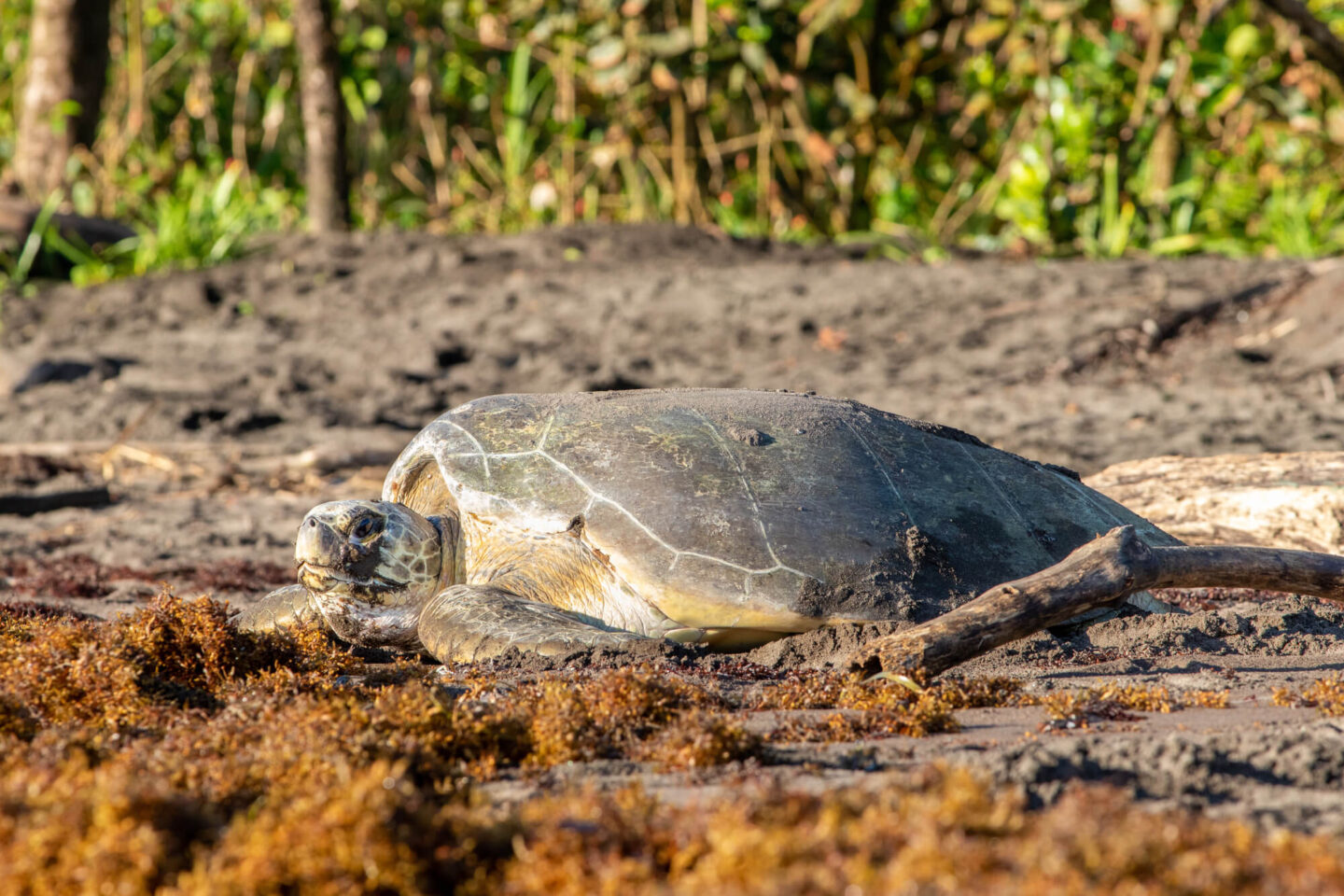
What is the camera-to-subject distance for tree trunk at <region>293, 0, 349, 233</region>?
9242 mm

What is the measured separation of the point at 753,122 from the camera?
10.7 metres

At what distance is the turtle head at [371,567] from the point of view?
325 cm

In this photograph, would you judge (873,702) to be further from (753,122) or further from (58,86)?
(58,86)

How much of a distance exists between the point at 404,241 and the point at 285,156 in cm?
360

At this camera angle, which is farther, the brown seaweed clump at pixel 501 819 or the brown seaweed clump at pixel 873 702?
the brown seaweed clump at pixel 873 702

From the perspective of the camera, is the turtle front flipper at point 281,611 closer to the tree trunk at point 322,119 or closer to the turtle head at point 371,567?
the turtle head at point 371,567

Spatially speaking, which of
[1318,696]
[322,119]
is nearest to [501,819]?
[1318,696]

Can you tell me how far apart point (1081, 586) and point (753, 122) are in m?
8.78

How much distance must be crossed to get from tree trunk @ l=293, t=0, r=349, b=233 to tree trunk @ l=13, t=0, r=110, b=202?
2052 mm

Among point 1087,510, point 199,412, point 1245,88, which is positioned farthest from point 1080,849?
point 1245,88

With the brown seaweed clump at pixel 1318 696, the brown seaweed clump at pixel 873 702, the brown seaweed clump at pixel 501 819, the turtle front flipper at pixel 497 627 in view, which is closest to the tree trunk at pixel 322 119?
the turtle front flipper at pixel 497 627

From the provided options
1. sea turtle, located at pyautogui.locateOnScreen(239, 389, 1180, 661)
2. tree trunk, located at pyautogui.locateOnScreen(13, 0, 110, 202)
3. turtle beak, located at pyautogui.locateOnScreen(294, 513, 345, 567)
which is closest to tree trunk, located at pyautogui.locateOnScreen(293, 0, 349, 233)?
tree trunk, located at pyautogui.locateOnScreen(13, 0, 110, 202)

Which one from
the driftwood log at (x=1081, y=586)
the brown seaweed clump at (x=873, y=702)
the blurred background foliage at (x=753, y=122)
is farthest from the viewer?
the blurred background foliage at (x=753, y=122)

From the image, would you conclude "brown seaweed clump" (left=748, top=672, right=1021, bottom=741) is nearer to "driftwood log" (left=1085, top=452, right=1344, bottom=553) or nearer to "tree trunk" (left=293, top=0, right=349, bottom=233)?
"driftwood log" (left=1085, top=452, right=1344, bottom=553)
